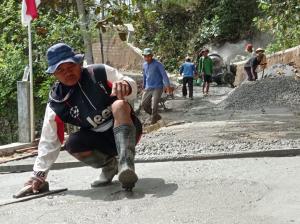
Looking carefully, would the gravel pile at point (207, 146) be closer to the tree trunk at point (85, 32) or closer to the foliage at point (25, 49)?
the tree trunk at point (85, 32)

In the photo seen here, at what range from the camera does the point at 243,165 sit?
606 cm

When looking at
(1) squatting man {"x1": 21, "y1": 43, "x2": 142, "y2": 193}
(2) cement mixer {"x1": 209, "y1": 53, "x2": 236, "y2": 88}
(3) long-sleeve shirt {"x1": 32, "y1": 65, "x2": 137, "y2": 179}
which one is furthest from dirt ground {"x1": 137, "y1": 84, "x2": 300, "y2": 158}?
(2) cement mixer {"x1": 209, "y1": 53, "x2": 236, "y2": 88}

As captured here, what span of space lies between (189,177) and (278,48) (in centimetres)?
2005

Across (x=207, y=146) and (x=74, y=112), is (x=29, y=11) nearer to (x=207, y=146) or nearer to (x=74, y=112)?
(x=207, y=146)

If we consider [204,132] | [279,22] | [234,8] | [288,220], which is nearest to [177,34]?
[234,8]

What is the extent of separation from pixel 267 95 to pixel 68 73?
11.4m

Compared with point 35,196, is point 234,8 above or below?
above

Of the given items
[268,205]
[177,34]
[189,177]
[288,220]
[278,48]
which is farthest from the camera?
[177,34]

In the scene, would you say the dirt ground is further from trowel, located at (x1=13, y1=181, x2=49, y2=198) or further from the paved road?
trowel, located at (x1=13, y1=181, x2=49, y2=198)

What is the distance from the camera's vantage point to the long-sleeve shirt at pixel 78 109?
16.8ft

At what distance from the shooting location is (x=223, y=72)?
27.5m

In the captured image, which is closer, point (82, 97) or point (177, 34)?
point (82, 97)

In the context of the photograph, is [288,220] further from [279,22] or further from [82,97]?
[279,22]

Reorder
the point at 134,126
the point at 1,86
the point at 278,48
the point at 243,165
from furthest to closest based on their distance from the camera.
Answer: the point at 278,48 → the point at 1,86 → the point at 243,165 → the point at 134,126
